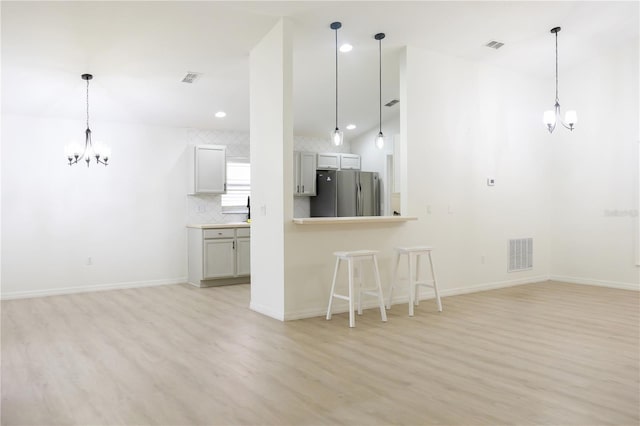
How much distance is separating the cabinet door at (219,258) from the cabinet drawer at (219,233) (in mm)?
58

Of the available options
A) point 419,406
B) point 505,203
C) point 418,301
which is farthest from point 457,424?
point 505,203

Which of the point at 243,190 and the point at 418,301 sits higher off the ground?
the point at 243,190

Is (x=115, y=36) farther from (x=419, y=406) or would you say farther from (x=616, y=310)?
(x=616, y=310)

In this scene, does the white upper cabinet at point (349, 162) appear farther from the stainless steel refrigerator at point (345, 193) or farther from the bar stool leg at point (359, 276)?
the bar stool leg at point (359, 276)

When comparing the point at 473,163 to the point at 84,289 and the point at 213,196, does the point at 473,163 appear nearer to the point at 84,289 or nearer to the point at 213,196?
the point at 213,196

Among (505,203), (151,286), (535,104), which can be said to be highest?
(535,104)

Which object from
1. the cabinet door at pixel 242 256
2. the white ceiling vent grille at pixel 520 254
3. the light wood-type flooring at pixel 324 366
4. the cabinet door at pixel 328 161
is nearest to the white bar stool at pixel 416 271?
the light wood-type flooring at pixel 324 366

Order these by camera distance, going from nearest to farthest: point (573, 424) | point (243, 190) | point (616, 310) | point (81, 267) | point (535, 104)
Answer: point (573, 424) → point (616, 310) → point (81, 267) → point (535, 104) → point (243, 190)

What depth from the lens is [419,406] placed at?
8.48 feet

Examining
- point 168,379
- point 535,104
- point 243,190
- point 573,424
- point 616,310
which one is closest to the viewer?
point 573,424

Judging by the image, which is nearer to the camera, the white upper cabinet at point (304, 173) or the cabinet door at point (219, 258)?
the cabinet door at point (219, 258)

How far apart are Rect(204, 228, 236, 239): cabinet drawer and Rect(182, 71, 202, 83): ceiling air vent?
2.13 metres

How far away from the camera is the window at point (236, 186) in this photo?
7.77 m

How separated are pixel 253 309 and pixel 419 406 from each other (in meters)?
2.86
